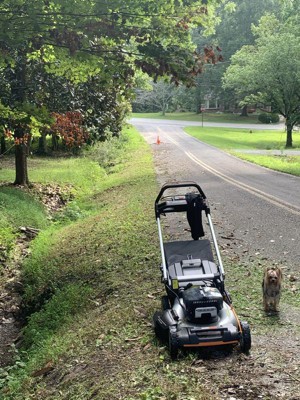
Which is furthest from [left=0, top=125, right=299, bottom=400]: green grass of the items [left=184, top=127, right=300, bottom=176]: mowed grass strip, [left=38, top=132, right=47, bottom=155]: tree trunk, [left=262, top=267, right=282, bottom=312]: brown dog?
[left=38, top=132, right=47, bottom=155]: tree trunk

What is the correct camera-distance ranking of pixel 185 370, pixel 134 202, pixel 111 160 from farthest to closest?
pixel 111 160 → pixel 134 202 → pixel 185 370

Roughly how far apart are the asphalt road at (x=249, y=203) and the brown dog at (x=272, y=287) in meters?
2.04

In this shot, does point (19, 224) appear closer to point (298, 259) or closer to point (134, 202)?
point (134, 202)

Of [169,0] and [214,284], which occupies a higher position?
[169,0]

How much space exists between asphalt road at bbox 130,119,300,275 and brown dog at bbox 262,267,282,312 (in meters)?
2.04

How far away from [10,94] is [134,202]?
5558 mm

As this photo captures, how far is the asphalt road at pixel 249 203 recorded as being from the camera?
926 cm

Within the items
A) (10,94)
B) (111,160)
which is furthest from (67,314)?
(111,160)

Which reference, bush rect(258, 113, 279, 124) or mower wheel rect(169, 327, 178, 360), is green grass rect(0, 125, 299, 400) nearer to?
mower wheel rect(169, 327, 178, 360)

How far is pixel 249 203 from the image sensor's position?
13805mm

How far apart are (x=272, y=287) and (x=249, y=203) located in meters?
8.03

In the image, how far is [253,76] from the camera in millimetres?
38906

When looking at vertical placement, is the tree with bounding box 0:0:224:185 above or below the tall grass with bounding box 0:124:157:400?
above

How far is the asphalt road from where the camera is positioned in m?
9.26
